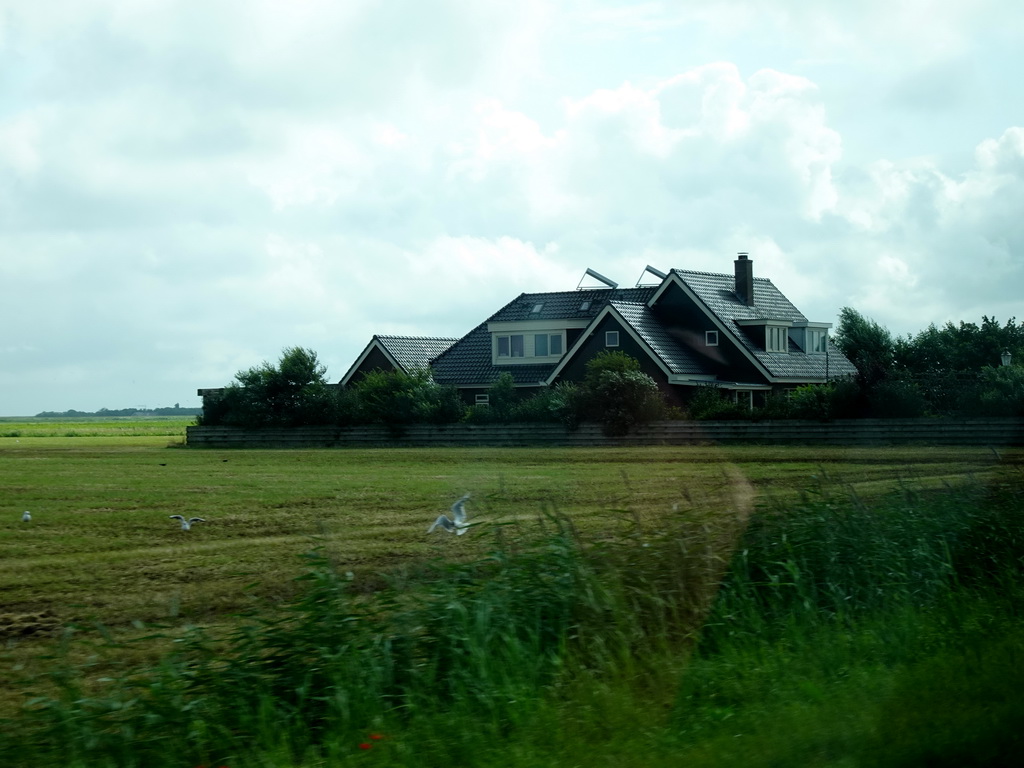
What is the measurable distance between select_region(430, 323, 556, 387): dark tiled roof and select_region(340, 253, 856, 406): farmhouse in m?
0.06

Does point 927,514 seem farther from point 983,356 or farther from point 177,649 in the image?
point 983,356

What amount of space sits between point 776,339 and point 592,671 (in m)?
45.0

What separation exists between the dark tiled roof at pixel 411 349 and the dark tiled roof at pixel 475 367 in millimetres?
1298

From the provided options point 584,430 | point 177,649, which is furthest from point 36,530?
point 584,430

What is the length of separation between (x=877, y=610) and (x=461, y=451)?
1202 inches

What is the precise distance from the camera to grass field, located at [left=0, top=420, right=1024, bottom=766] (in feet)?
29.6

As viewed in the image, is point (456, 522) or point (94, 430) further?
point (94, 430)

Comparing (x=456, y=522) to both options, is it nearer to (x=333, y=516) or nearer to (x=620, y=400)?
(x=333, y=516)

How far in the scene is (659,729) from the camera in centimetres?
641

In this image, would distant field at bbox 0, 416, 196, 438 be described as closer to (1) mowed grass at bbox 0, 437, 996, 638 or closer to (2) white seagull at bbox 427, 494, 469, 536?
(1) mowed grass at bbox 0, 437, 996, 638

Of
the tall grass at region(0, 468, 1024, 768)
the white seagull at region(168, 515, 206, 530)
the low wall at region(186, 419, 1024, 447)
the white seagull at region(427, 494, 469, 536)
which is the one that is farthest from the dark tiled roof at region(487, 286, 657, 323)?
the tall grass at region(0, 468, 1024, 768)

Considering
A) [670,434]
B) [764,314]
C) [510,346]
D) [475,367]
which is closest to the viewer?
[670,434]

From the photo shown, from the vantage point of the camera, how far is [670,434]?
1551 inches

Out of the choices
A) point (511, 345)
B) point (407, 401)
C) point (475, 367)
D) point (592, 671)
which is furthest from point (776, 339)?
point (592, 671)
